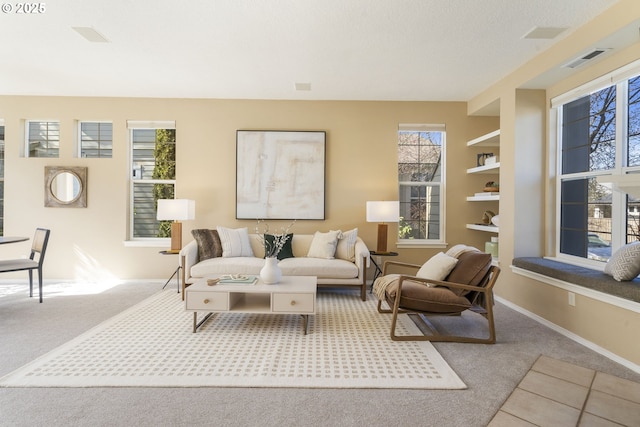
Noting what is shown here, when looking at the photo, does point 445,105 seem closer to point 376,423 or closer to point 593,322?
point 593,322

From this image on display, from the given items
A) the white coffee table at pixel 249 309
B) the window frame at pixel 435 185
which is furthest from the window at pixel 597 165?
the white coffee table at pixel 249 309

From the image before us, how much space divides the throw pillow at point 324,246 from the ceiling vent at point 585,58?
311cm

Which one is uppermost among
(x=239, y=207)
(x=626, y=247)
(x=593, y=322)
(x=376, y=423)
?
(x=239, y=207)

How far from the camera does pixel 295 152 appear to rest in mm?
5078

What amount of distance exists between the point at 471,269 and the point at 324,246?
6.52 ft

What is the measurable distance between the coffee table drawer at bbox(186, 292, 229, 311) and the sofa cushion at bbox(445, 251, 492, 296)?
6.81 ft

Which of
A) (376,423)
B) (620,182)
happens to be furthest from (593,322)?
(376,423)

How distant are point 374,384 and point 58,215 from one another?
5.21 meters

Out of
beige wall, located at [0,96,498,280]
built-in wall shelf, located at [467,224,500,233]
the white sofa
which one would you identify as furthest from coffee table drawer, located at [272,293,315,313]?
built-in wall shelf, located at [467,224,500,233]

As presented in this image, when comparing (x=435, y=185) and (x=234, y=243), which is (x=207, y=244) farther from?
(x=435, y=185)

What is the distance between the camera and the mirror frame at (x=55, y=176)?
4.99m

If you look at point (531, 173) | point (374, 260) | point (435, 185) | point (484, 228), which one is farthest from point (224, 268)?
point (531, 173)

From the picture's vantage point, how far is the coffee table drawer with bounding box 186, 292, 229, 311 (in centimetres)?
303

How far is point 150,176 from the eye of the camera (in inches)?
208
